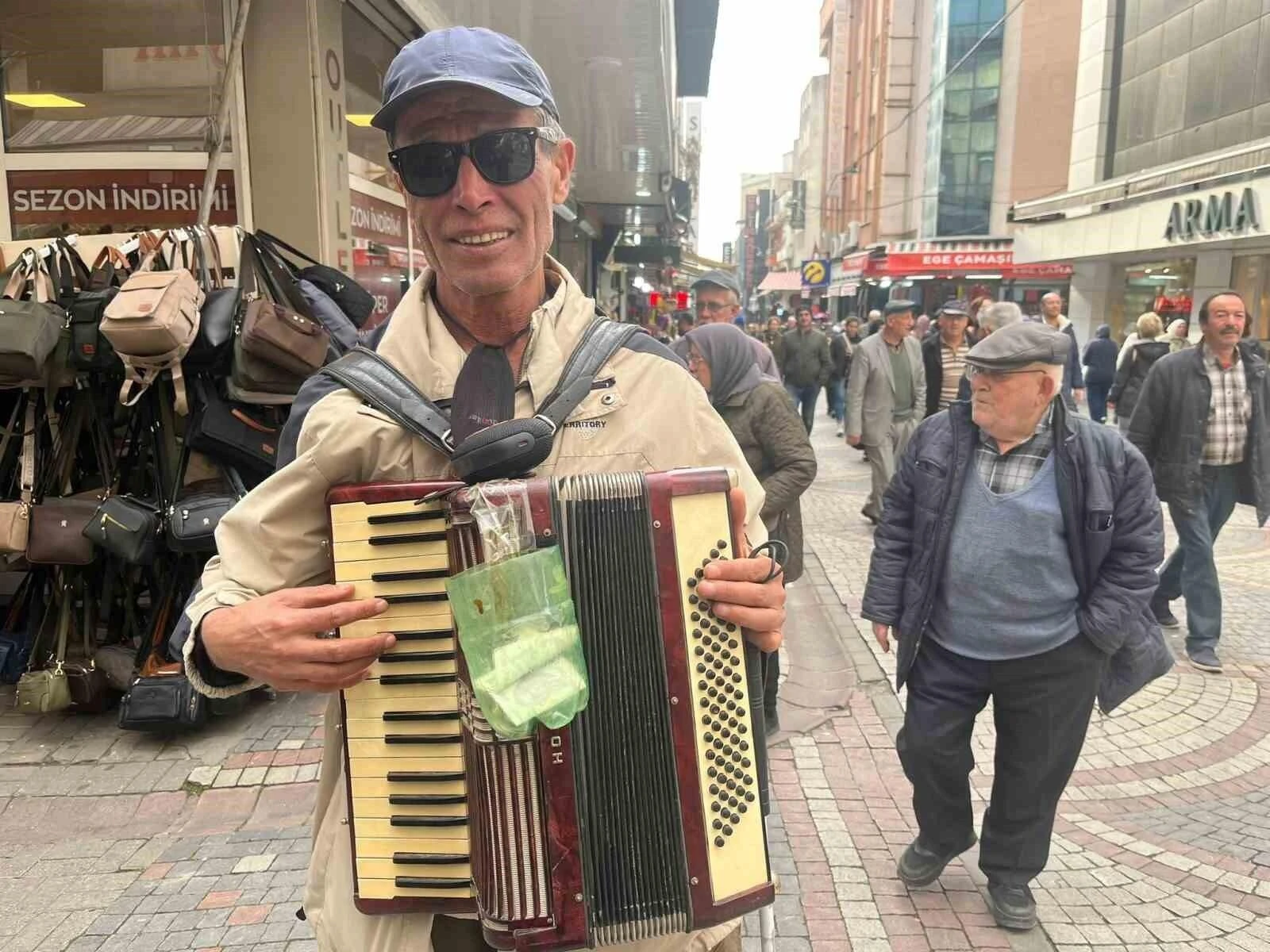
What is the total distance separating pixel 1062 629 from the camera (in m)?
3.04

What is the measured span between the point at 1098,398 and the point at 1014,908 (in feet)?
42.5

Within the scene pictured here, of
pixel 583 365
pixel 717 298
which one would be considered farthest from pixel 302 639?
pixel 717 298

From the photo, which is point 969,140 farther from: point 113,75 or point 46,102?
point 46,102

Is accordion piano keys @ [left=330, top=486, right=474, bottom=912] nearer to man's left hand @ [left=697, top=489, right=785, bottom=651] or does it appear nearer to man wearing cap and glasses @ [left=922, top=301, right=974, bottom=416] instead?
man's left hand @ [left=697, top=489, right=785, bottom=651]

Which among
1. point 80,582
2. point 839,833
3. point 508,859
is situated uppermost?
point 508,859

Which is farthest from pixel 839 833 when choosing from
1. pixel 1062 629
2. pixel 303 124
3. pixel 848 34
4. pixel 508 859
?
pixel 848 34

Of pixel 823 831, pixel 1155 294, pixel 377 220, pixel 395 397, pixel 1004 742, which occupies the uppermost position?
pixel 377 220

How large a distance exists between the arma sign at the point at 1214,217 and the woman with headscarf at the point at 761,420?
16.0 m

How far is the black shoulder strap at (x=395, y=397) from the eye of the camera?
1.54m

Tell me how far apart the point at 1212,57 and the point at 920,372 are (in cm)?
1673

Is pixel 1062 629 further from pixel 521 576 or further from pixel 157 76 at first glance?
pixel 157 76

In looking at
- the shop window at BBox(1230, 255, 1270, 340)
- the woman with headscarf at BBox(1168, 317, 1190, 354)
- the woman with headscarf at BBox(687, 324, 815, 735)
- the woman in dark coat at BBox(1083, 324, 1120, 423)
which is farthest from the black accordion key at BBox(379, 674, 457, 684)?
the shop window at BBox(1230, 255, 1270, 340)

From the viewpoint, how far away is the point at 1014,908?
3170mm

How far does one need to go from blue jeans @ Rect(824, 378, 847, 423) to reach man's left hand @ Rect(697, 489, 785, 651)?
14.2 metres
